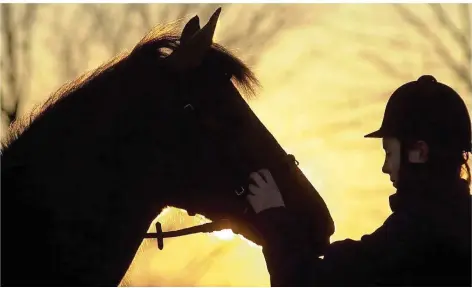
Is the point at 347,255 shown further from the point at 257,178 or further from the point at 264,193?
the point at 257,178

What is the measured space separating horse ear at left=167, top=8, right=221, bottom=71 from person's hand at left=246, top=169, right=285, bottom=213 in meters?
0.69

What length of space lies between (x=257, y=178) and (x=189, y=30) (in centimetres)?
86

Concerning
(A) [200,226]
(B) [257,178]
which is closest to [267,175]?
(B) [257,178]

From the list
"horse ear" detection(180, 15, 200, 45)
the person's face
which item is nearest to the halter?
"horse ear" detection(180, 15, 200, 45)

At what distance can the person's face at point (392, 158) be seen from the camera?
3.20m

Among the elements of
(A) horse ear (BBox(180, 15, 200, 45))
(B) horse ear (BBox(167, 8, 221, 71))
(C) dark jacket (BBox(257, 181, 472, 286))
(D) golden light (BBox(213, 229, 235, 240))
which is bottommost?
(C) dark jacket (BBox(257, 181, 472, 286))

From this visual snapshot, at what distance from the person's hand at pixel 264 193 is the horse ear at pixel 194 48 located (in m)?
0.69

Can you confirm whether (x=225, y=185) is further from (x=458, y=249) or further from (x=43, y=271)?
(x=458, y=249)

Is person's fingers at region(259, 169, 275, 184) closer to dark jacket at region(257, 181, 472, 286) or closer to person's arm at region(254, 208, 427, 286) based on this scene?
person's arm at region(254, 208, 427, 286)

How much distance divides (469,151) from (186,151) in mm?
1432

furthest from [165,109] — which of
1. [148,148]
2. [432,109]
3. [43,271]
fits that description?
[432,109]

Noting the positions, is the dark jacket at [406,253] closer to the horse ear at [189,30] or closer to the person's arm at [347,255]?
the person's arm at [347,255]

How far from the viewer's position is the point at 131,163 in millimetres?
3400

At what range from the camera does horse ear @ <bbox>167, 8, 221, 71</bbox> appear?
11.0ft
